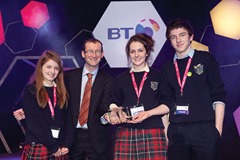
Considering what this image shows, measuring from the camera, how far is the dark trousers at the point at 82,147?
8.00 feet

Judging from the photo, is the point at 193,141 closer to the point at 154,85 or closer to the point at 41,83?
the point at 154,85

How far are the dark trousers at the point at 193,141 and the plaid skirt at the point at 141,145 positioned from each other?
10cm

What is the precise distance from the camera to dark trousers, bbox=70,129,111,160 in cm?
244

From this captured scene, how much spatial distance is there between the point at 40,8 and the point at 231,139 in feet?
9.72

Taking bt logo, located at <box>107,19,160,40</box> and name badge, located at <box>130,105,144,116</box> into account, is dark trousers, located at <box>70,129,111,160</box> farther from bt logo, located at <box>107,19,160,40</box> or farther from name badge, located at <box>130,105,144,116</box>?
bt logo, located at <box>107,19,160,40</box>

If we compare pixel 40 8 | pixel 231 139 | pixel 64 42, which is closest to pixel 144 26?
pixel 64 42

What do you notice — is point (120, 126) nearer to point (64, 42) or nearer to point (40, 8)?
point (64, 42)

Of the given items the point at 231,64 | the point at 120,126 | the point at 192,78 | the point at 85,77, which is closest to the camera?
the point at 192,78

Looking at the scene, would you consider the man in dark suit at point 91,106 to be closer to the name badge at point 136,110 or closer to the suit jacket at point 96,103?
the suit jacket at point 96,103

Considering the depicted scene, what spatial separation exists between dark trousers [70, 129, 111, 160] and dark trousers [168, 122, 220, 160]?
643 millimetres

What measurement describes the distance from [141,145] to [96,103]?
55cm

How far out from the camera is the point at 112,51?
3982mm

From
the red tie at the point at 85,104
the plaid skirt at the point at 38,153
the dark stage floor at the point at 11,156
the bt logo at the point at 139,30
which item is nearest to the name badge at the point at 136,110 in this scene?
the red tie at the point at 85,104

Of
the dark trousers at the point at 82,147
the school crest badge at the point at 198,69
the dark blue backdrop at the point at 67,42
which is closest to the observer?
the school crest badge at the point at 198,69
